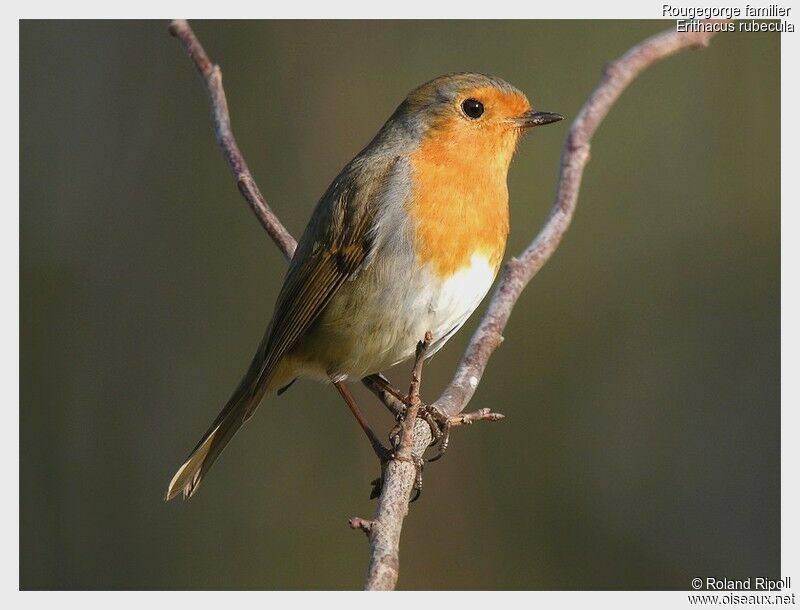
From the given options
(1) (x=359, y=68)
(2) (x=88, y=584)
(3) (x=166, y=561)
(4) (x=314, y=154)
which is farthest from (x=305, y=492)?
(1) (x=359, y=68)

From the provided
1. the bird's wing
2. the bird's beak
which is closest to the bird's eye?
the bird's beak

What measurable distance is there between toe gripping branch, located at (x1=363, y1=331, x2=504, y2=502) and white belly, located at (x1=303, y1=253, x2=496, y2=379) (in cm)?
18

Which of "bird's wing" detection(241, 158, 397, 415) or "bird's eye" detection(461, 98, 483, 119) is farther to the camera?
"bird's eye" detection(461, 98, 483, 119)

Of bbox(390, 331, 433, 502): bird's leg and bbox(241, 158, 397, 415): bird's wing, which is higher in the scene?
bbox(241, 158, 397, 415): bird's wing

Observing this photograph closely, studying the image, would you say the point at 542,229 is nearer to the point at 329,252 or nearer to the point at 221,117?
the point at 329,252

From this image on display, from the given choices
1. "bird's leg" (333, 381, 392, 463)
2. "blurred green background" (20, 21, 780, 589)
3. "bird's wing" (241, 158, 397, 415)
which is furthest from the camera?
"blurred green background" (20, 21, 780, 589)

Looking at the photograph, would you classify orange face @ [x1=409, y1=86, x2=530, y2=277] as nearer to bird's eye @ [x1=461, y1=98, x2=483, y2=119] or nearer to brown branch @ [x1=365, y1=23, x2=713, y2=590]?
bird's eye @ [x1=461, y1=98, x2=483, y2=119]

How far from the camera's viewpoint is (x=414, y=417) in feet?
7.98

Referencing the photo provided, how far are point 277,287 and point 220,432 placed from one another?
1.59m

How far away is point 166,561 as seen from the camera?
453 centimetres

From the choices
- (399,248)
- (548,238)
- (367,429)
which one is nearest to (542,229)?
(548,238)

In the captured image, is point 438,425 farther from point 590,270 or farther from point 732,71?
point 732,71

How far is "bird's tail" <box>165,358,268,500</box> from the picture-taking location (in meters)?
3.46

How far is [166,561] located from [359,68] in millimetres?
2525
